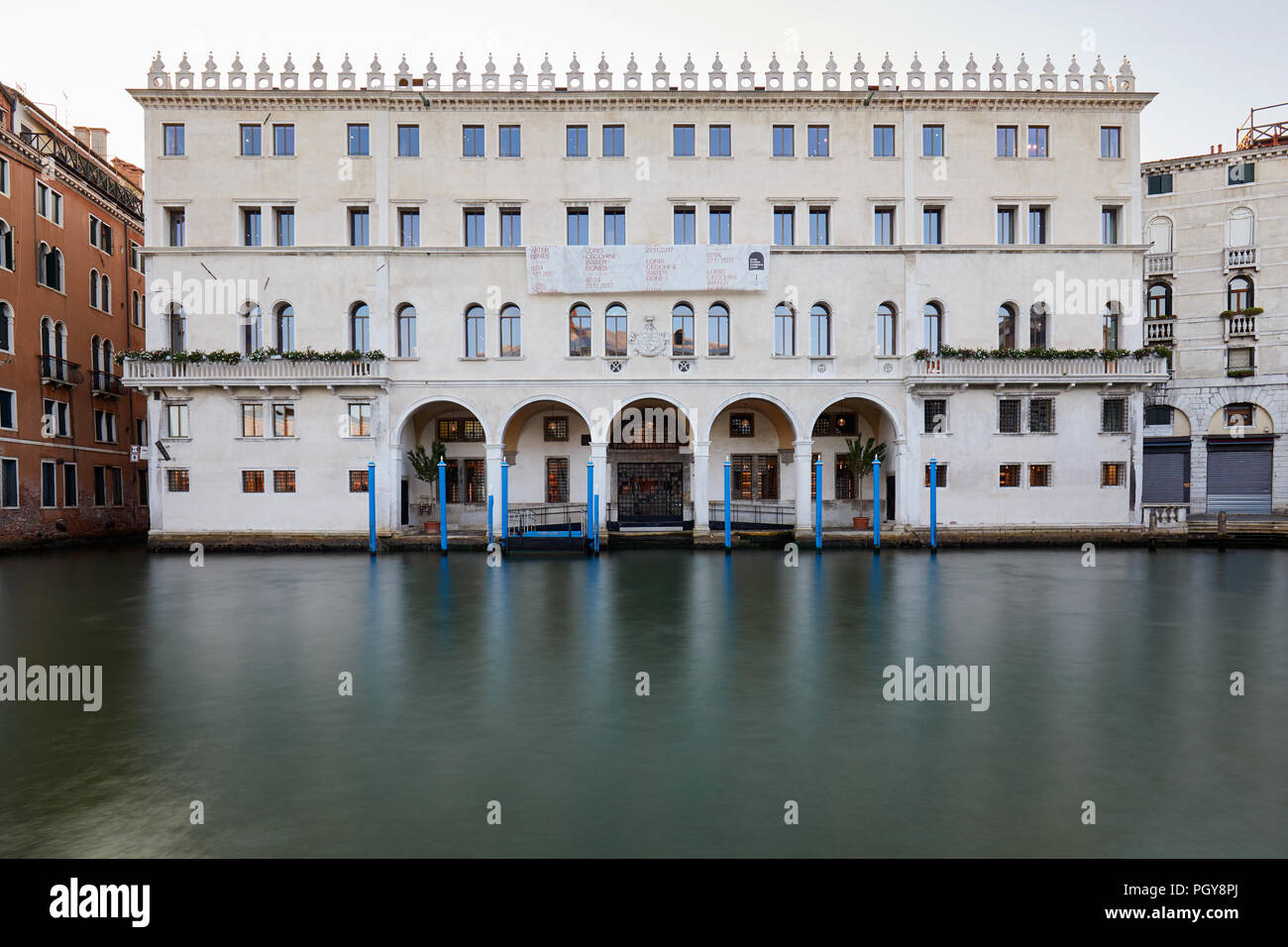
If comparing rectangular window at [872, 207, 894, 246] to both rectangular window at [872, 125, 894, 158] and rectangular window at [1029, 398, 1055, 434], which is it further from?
rectangular window at [1029, 398, 1055, 434]

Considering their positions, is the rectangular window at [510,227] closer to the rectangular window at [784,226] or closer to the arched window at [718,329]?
the arched window at [718,329]

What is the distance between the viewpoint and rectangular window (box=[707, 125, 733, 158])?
26828 mm

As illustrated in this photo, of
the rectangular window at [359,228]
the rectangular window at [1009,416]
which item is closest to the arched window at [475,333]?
the rectangular window at [359,228]

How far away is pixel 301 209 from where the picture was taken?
26.6 metres

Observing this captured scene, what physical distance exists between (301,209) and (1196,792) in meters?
30.6

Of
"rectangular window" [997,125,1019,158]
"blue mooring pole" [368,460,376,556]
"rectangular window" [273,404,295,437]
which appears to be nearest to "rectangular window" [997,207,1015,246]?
"rectangular window" [997,125,1019,158]

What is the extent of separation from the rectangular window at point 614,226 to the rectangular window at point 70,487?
26009mm

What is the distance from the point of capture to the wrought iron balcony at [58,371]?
2844 centimetres

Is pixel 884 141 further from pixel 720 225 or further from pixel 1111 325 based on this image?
pixel 1111 325

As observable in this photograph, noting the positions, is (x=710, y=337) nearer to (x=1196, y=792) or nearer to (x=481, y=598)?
(x=481, y=598)

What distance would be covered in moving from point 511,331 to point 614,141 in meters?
8.55

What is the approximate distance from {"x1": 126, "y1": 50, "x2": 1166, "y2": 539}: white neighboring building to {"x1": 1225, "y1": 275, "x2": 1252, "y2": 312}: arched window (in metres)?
11.1

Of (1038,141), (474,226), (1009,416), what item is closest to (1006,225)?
(1038,141)
